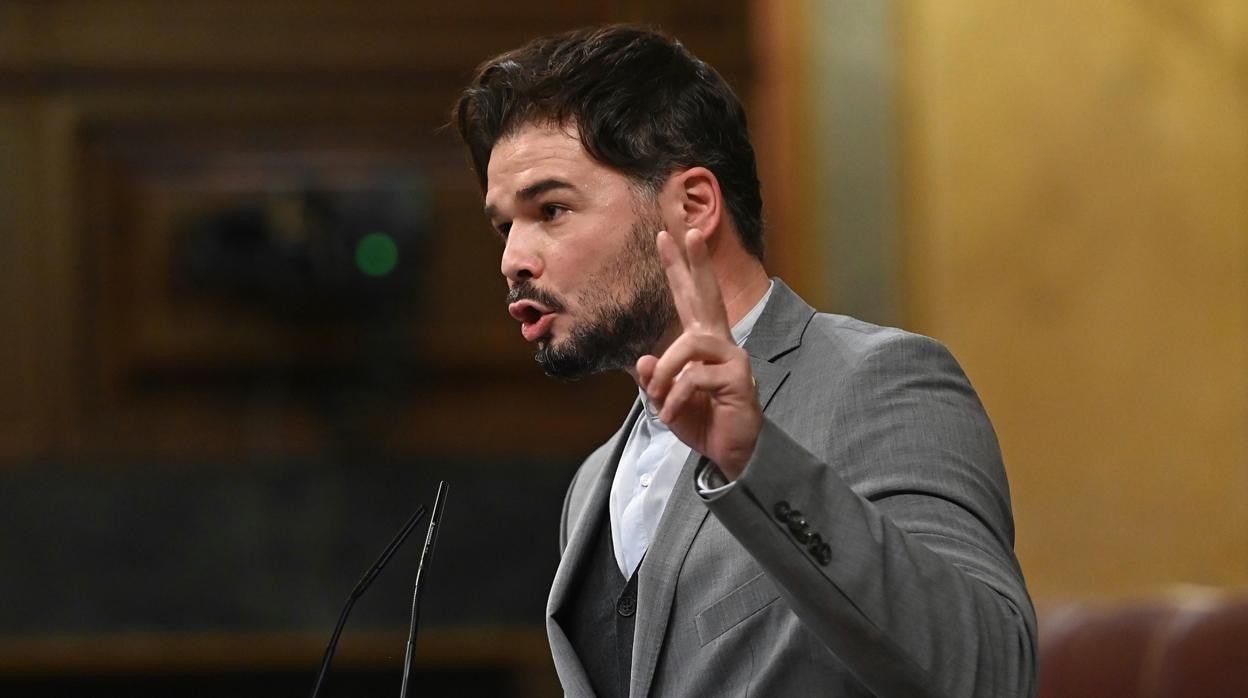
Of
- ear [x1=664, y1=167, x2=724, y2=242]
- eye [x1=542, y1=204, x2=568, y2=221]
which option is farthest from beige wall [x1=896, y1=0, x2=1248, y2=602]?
eye [x1=542, y1=204, x2=568, y2=221]

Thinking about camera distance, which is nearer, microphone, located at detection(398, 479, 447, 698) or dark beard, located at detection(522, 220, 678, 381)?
microphone, located at detection(398, 479, 447, 698)

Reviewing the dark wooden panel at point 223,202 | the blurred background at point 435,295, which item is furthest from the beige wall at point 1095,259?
the dark wooden panel at point 223,202

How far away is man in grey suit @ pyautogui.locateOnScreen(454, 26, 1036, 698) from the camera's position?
1.39 m

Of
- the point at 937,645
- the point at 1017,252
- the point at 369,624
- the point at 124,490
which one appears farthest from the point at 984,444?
the point at 124,490

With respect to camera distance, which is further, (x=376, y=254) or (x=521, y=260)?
(x=376, y=254)

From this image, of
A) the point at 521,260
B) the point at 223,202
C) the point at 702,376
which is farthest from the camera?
the point at 223,202

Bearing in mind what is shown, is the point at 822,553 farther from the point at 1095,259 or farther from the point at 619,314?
the point at 1095,259

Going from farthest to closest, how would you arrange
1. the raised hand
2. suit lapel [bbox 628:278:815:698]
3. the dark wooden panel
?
the dark wooden panel → suit lapel [bbox 628:278:815:698] → the raised hand

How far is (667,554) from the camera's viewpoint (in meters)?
1.72

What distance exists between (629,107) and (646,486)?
1.48 ft

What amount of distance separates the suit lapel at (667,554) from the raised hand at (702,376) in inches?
10.4

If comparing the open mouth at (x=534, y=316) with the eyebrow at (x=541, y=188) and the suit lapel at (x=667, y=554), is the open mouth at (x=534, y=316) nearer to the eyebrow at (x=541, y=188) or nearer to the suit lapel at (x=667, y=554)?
the eyebrow at (x=541, y=188)

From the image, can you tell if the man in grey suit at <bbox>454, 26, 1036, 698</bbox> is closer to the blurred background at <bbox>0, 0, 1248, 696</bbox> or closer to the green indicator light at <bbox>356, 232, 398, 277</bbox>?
the blurred background at <bbox>0, 0, 1248, 696</bbox>

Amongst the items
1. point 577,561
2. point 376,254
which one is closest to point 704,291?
point 577,561
